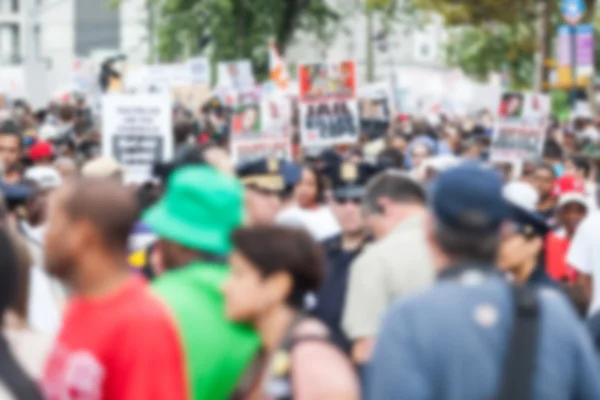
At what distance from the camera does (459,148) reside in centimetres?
1998

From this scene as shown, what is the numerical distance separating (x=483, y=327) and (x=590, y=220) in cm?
438

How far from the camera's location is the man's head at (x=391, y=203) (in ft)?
23.6

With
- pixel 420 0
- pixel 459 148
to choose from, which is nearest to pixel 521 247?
pixel 459 148

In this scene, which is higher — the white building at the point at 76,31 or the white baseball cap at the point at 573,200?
the white building at the point at 76,31

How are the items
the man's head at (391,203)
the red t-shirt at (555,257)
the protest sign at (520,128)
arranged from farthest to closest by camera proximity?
the protest sign at (520,128)
the red t-shirt at (555,257)
the man's head at (391,203)

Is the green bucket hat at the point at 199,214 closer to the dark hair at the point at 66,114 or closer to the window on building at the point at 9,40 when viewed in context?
the dark hair at the point at 66,114

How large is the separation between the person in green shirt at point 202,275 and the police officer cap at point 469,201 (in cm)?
66

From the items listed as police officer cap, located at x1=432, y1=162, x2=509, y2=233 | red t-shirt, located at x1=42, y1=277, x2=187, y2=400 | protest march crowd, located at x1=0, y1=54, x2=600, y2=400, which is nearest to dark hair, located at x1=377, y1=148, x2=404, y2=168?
protest march crowd, located at x1=0, y1=54, x2=600, y2=400

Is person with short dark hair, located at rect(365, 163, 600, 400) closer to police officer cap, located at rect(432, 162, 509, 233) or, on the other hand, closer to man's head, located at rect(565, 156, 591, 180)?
police officer cap, located at rect(432, 162, 509, 233)

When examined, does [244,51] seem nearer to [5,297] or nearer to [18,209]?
[18,209]

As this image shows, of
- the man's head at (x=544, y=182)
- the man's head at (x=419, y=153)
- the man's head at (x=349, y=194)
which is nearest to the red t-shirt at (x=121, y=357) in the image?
the man's head at (x=349, y=194)

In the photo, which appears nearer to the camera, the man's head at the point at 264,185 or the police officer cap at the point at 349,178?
the man's head at the point at 264,185

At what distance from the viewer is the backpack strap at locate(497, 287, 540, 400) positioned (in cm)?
424

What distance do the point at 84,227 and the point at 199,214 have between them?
0.66 metres
